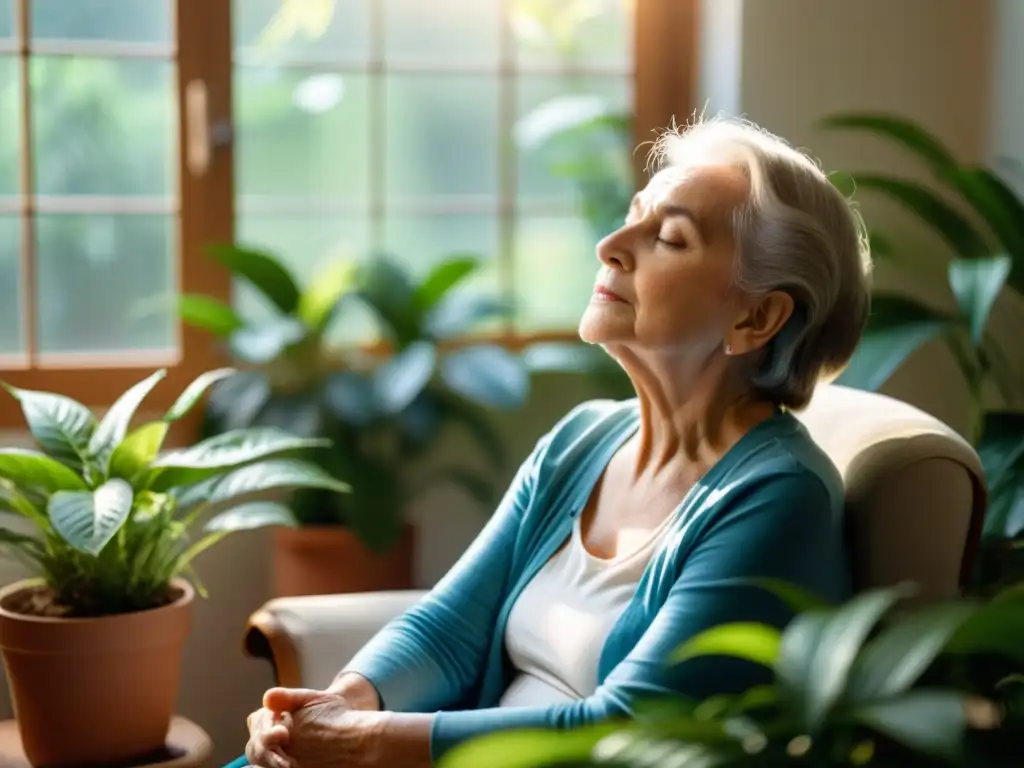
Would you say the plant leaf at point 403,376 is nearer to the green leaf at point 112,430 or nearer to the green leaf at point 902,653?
the green leaf at point 112,430

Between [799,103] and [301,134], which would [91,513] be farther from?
[799,103]

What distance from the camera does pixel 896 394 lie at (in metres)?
3.32

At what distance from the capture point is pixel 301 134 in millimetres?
3248

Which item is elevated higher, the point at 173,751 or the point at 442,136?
the point at 442,136

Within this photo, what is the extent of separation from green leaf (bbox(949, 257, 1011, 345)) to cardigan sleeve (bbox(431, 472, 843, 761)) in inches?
31.8

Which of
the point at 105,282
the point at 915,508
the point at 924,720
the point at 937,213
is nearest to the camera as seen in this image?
the point at 924,720

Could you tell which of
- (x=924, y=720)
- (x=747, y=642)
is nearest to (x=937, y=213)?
(x=747, y=642)

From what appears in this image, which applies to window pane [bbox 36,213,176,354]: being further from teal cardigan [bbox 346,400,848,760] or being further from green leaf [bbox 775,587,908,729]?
green leaf [bbox 775,587,908,729]

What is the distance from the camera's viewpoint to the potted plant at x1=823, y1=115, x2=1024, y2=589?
239 cm

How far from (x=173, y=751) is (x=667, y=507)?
971mm

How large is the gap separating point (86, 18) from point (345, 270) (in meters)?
0.75

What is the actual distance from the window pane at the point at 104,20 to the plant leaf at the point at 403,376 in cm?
85

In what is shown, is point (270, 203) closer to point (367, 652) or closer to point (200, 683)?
point (200, 683)

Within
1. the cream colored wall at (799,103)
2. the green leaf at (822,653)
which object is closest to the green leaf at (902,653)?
the green leaf at (822,653)
